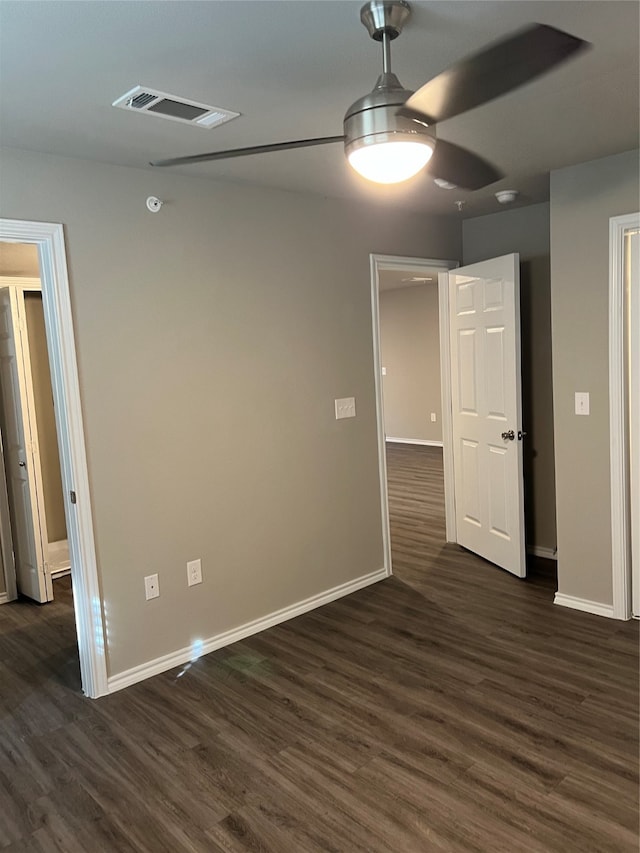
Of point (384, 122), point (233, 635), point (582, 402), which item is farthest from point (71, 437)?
point (582, 402)

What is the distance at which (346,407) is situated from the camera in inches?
159

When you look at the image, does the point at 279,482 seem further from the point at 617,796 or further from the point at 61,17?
the point at 61,17

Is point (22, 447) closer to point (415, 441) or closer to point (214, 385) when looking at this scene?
point (214, 385)

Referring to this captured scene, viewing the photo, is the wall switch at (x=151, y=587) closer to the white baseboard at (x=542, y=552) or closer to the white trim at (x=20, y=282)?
the white trim at (x=20, y=282)

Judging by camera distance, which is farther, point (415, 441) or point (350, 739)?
point (415, 441)

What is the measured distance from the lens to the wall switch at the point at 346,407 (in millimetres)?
4006

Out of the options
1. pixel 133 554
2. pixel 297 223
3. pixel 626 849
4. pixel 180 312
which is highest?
→ pixel 297 223

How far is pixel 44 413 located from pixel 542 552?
12.4 ft

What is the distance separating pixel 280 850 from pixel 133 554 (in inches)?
59.4

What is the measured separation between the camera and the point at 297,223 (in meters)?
3.74

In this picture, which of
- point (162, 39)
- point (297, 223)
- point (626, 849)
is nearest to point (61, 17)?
point (162, 39)

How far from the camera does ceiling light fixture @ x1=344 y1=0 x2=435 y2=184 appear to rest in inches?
63.7

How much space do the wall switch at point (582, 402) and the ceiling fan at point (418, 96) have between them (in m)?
1.96

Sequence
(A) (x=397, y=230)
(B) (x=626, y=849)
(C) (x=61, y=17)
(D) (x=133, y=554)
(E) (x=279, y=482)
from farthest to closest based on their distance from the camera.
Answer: (A) (x=397, y=230)
(E) (x=279, y=482)
(D) (x=133, y=554)
(B) (x=626, y=849)
(C) (x=61, y=17)
